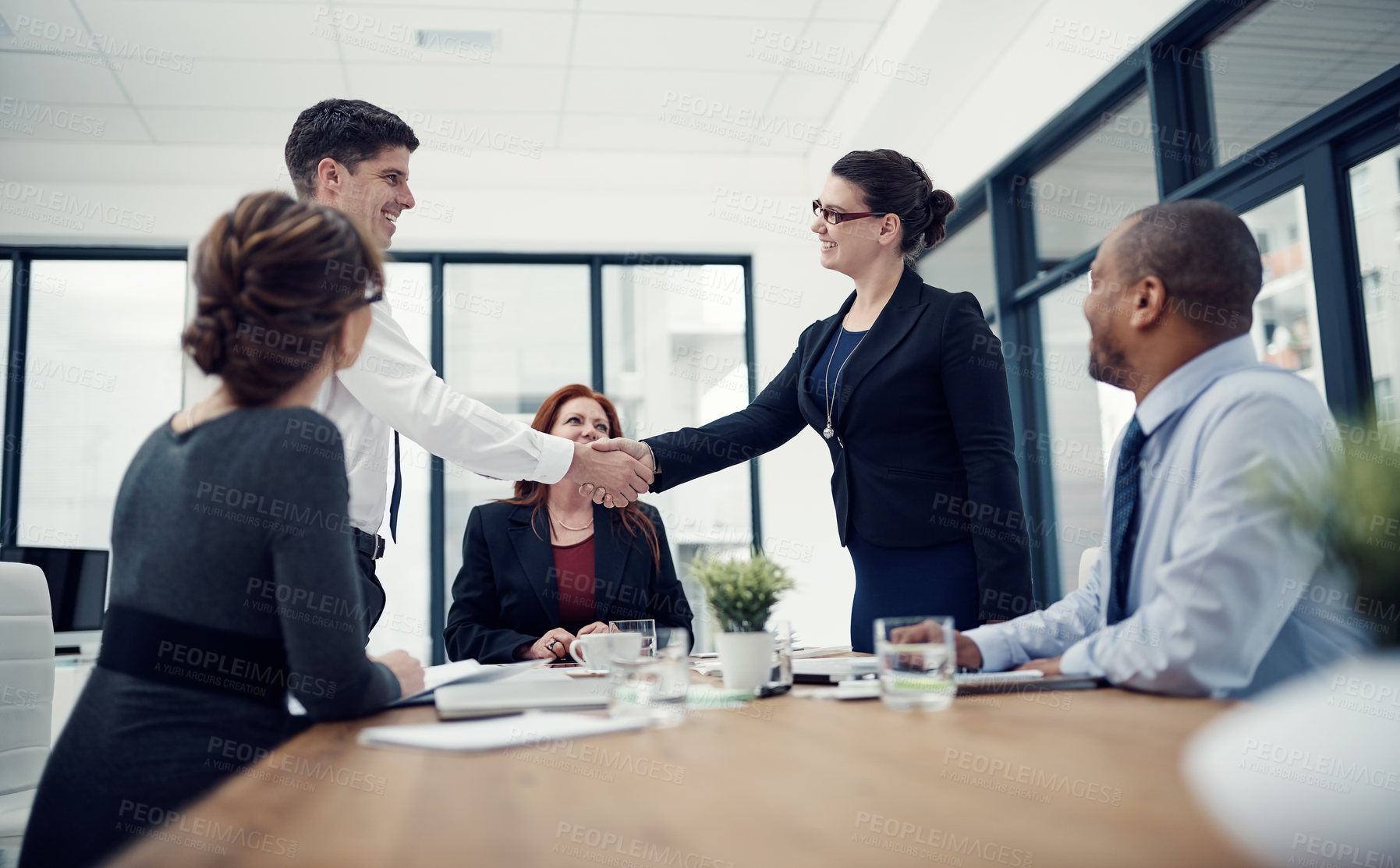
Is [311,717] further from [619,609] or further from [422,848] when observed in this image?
[619,609]

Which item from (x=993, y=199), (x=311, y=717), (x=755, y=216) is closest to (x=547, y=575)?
(x=311, y=717)

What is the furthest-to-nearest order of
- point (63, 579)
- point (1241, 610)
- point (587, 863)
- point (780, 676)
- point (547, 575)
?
1. point (63, 579)
2. point (547, 575)
3. point (780, 676)
4. point (1241, 610)
5. point (587, 863)

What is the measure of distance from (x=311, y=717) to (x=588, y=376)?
15.6 ft

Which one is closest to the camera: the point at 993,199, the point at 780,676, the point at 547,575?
the point at 780,676

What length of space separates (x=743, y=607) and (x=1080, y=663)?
40cm

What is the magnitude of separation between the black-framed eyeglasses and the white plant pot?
119cm

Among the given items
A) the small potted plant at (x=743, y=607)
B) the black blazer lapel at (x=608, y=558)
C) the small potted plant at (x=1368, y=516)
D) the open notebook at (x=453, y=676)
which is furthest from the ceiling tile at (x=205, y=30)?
the small potted plant at (x=1368, y=516)

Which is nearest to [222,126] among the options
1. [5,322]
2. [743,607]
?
[5,322]

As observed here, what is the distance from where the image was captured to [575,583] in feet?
8.61

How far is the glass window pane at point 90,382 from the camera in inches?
209

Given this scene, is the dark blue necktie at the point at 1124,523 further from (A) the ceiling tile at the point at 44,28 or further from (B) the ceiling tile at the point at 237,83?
(A) the ceiling tile at the point at 44,28

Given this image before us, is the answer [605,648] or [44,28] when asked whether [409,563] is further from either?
[605,648]

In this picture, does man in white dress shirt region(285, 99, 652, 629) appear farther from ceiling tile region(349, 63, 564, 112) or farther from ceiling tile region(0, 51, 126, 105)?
ceiling tile region(0, 51, 126, 105)

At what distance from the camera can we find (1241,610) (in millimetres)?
1014
